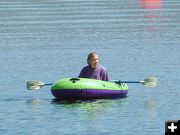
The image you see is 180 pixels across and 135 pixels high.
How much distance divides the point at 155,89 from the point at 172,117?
6.29 m

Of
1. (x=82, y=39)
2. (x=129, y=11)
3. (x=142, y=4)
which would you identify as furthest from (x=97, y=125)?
(x=142, y=4)

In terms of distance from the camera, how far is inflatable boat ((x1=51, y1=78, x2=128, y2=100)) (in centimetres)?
3097

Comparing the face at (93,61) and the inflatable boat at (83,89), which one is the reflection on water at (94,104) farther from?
the face at (93,61)

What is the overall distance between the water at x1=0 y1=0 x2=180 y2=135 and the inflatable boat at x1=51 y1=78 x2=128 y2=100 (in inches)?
11.7

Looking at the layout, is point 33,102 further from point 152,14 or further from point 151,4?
point 151,4

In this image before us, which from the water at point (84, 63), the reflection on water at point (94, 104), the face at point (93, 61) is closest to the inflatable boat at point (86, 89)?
the reflection on water at point (94, 104)

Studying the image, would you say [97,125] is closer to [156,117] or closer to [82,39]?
[156,117]

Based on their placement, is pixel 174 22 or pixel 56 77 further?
pixel 174 22

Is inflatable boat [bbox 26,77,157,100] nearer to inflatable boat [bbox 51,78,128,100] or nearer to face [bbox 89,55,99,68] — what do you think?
inflatable boat [bbox 51,78,128,100]

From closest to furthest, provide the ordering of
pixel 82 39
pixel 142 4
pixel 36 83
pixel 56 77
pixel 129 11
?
pixel 36 83
pixel 56 77
pixel 82 39
pixel 129 11
pixel 142 4

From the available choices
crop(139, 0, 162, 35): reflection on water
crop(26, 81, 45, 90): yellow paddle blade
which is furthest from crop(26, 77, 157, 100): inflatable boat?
crop(139, 0, 162, 35): reflection on water

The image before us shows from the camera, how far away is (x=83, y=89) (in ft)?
102

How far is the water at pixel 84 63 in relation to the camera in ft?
89.9

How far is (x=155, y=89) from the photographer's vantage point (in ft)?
113
